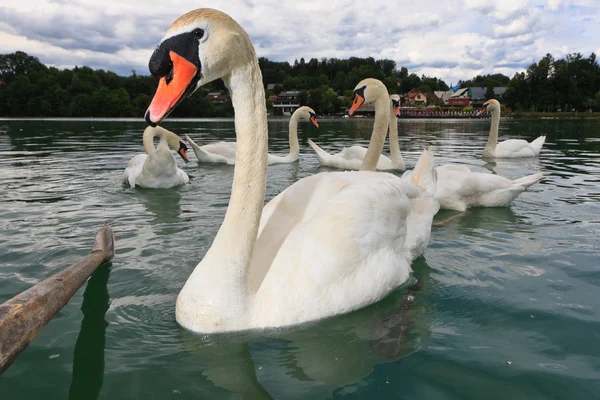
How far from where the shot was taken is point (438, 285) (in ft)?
13.3

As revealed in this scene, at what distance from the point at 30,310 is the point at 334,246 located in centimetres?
182

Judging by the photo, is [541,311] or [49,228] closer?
[541,311]

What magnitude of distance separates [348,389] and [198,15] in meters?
2.20

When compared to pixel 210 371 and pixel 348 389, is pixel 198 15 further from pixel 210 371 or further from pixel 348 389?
pixel 348 389

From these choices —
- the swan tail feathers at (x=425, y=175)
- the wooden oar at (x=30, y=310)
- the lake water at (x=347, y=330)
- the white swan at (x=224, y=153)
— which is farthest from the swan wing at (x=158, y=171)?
the wooden oar at (x=30, y=310)

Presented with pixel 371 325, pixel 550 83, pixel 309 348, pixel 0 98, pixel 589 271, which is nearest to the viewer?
pixel 309 348

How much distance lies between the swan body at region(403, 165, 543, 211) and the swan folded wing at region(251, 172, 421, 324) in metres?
2.85

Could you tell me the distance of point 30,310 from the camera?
87.0 inches

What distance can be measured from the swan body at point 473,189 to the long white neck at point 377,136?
0.57 m

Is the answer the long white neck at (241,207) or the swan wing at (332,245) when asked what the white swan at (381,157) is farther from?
the long white neck at (241,207)

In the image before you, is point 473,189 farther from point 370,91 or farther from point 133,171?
point 133,171

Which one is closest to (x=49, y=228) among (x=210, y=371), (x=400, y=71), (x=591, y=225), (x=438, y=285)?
(x=210, y=371)

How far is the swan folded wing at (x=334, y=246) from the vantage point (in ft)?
10.3

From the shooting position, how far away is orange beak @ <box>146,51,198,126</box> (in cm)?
256
